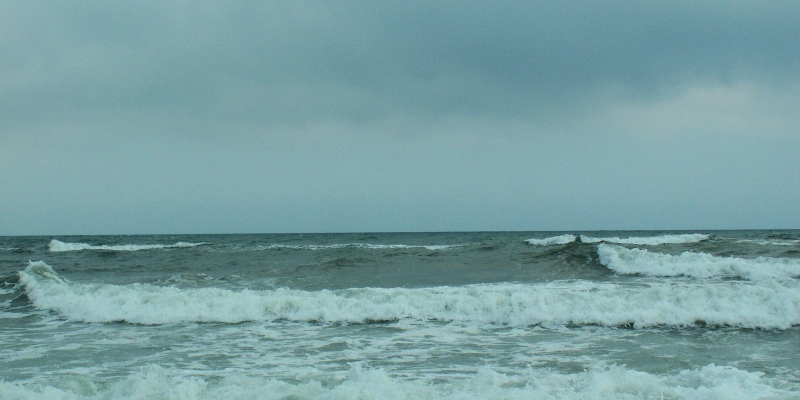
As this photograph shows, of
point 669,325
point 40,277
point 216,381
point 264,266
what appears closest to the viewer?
point 216,381

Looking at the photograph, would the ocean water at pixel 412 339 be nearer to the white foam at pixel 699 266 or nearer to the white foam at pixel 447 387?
the white foam at pixel 447 387

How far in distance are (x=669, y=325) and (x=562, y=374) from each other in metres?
4.60

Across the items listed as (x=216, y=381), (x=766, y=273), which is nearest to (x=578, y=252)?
(x=766, y=273)

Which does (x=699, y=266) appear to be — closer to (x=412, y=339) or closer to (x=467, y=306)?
(x=467, y=306)

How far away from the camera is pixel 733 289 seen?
466 inches

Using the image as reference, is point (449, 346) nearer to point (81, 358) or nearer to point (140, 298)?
point (81, 358)

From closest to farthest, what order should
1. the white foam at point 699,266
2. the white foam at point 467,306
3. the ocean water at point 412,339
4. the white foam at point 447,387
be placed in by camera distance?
the white foam at point 447,387 → the ocean water at point 412,339 → the white foam at point 467,306 → the white foam at point 699,266

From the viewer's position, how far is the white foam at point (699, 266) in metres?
17.7

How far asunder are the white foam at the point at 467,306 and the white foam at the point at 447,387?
4148 millimetres

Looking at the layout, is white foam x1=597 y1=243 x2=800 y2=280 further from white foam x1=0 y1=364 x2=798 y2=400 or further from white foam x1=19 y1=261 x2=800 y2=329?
white foam x1=0 y1=364 x2=798 y2=400

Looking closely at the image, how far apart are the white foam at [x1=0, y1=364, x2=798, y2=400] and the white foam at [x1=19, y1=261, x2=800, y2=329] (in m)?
4.15

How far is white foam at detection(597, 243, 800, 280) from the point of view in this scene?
17672 millimetres

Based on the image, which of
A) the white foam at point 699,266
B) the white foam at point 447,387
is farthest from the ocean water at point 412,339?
the white foam at point 699,266

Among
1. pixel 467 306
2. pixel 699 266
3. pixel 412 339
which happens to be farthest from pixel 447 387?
pixel 699 266
